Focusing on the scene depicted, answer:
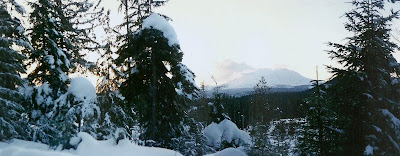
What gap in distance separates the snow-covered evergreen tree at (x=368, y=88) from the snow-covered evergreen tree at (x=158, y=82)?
7.76 m

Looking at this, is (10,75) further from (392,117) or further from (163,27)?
(392,117)

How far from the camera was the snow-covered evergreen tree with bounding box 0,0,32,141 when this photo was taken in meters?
11.9

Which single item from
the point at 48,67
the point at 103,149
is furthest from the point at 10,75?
the point at 103,149

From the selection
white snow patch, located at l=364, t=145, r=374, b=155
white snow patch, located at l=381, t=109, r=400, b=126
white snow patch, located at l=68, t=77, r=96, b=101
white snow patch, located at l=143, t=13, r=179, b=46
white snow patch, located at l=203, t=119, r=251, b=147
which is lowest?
white snow patch, located at l=203, t=119, r=251, b=147

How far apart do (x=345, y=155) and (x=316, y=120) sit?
2.73 m

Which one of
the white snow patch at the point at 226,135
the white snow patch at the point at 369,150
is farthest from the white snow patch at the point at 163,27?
the white snow patch at the point at 369,150

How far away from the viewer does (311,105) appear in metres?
15.6

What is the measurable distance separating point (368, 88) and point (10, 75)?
1490 centimetres

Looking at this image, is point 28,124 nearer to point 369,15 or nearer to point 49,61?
point 49,61

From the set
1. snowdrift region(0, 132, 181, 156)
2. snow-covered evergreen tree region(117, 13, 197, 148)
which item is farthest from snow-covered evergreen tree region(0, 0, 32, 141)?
snow-covered evergreen tree region(117, 13, 197, 148)

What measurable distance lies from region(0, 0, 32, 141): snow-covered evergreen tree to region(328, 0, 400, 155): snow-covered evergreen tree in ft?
43.9

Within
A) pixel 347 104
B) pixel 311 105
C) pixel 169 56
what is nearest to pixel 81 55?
pixel 169 56

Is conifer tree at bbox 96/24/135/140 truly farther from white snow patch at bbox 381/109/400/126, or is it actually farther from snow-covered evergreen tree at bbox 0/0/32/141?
white snow patch at bbox 381/109/400/126

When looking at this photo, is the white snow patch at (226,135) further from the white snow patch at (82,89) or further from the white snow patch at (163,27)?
the white snow patch at (82,89)
